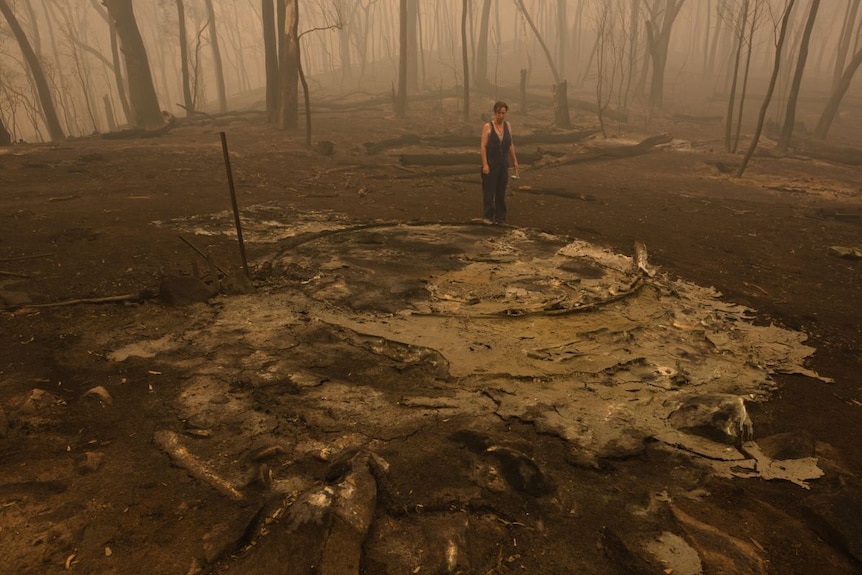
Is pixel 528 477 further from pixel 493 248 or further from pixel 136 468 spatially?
pixel 493 248

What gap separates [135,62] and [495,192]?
16.3m

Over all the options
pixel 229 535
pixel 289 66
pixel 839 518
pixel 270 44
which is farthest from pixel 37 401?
pixel 270 44

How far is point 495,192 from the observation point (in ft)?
26.9

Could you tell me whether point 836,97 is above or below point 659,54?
below

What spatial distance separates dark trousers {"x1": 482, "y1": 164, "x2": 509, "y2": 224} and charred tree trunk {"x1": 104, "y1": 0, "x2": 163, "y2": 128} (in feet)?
50.6

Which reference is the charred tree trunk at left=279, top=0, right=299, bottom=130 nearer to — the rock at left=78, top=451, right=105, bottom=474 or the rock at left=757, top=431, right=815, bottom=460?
the rock at left=78, top=451, right=105, bottom=474

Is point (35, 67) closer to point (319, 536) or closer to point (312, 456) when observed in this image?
point (312, 456)

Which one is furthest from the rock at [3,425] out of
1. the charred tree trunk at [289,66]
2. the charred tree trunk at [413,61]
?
the charred tree trunk at [413,61]

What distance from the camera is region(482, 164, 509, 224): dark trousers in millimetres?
8023

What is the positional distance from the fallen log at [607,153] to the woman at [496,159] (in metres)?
6.41

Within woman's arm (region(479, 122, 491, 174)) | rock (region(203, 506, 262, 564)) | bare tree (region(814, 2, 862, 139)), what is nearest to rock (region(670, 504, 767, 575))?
rock (region(203, 506, 262, 564))

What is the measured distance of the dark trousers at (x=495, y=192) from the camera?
8023 mm

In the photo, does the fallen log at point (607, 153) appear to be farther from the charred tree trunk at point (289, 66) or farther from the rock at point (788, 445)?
the rock at point (788, 445)

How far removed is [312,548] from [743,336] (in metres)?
4.36
